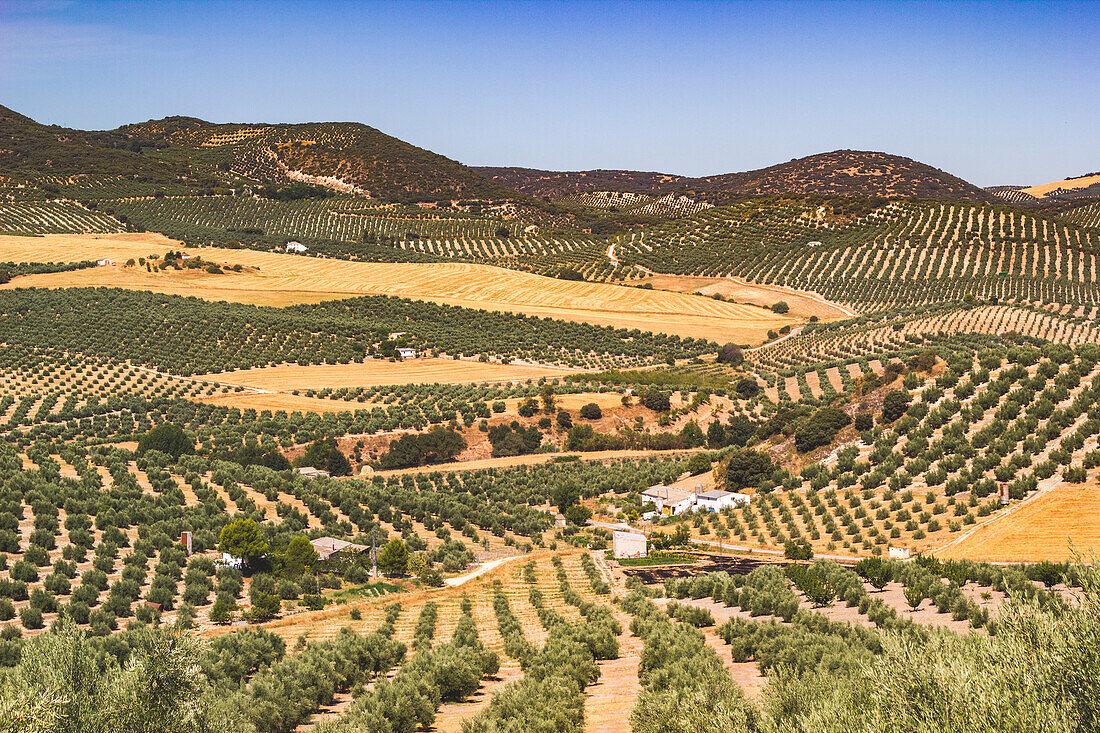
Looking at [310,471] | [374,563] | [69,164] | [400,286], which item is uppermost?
[69,164]

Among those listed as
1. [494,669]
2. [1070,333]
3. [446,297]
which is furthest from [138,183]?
[494,669]

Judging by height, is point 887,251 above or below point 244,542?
above

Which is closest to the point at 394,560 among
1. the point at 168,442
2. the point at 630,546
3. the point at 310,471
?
the point at 630,546

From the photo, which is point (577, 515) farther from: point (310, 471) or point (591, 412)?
point (591, 412)

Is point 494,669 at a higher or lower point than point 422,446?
higher

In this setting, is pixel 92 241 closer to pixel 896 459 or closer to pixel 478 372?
pixel 478 372

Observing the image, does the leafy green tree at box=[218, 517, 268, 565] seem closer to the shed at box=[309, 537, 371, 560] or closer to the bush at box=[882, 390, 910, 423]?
the shed at box=[309, 537, 371, 560]

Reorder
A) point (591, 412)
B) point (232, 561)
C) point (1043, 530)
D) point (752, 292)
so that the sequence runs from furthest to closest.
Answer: point (752, 292) → point (591, 412) → point (1043, 530) → point (232, 561)
